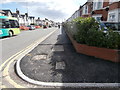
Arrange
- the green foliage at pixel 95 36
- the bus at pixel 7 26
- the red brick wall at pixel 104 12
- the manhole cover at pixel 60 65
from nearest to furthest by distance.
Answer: the manhole cover at pixel 60 65
the green foliage at pixel 95 36
the bus at pixel 7 26
the red brick wall at pixel 104 12

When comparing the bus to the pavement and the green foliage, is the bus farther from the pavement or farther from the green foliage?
the green foliage

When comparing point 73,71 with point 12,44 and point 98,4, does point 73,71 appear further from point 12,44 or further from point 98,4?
point 98,4

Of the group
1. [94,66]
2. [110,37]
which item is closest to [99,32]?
[110,37]

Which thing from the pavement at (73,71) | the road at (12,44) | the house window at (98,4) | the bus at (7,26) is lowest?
the pavement at (73,71)

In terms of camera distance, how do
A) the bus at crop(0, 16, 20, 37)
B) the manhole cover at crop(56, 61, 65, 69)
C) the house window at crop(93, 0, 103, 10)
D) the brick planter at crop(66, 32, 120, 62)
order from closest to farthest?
the manhole cover at crop(56, 61, 65, 69), the brick planter at crop(66, 32, 120, 62), the bus at crop(0, 16, 20, 37), the house window at crop(93, 0, 103, 10)

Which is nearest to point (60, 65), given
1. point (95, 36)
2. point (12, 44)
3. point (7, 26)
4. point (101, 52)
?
point (101, 52)

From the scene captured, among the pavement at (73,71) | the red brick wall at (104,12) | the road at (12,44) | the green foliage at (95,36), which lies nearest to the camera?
the pavement at (73,71)

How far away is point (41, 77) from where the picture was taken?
3473 millimetres

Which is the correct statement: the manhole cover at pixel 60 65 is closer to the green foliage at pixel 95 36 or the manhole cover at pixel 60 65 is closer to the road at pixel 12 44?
the green foliage at pixel 95 36

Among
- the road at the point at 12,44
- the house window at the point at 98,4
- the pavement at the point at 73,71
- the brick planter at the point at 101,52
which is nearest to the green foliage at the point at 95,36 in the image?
the brick planter at the point at 101,52

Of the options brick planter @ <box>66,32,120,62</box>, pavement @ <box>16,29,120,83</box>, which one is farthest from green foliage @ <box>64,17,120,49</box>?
pavement @ <box>16,29,120,83</box>

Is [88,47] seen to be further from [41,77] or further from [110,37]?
[41,77]

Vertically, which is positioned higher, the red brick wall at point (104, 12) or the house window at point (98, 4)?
the house window at point (98, 4)

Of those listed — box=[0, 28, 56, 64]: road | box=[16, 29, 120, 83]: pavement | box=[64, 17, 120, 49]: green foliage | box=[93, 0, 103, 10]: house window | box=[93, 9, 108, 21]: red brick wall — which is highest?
box=[93, 0, 103, 10]: house window
